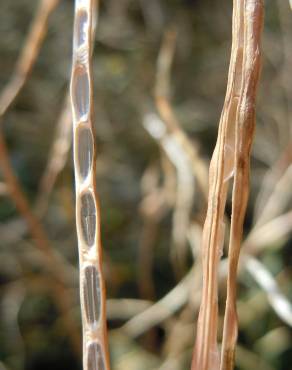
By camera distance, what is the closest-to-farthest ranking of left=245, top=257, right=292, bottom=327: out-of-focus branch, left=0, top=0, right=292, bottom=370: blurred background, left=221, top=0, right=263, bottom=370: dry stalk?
1. left=221, top=0, right=263, bottom=370: dry stalk
2. left=245, top=257, right=292, bottom=327: out-of-focus branch
3. left=0, top=0, right=292, bottom=370: blurred background

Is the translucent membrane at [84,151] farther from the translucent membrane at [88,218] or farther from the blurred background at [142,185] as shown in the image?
the blurred background at [142,185]

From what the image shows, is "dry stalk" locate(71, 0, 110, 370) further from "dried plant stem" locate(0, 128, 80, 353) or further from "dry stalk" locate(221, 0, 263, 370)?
"dried plant stem" locate(0, 128, 80, 353)

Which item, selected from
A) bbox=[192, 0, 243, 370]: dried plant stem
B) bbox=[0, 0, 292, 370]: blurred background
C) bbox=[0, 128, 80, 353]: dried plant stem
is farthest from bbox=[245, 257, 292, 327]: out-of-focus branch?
bbox=[192, 0, 243, 370]: dried plant stem

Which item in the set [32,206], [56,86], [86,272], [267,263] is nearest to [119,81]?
[56,86]

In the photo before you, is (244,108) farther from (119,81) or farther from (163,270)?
(119,81)

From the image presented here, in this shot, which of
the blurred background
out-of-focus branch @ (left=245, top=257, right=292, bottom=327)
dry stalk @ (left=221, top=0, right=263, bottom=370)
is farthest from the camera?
the blurred background

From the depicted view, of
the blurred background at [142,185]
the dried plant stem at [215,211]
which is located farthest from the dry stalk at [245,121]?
the blurred background at [142,185]
